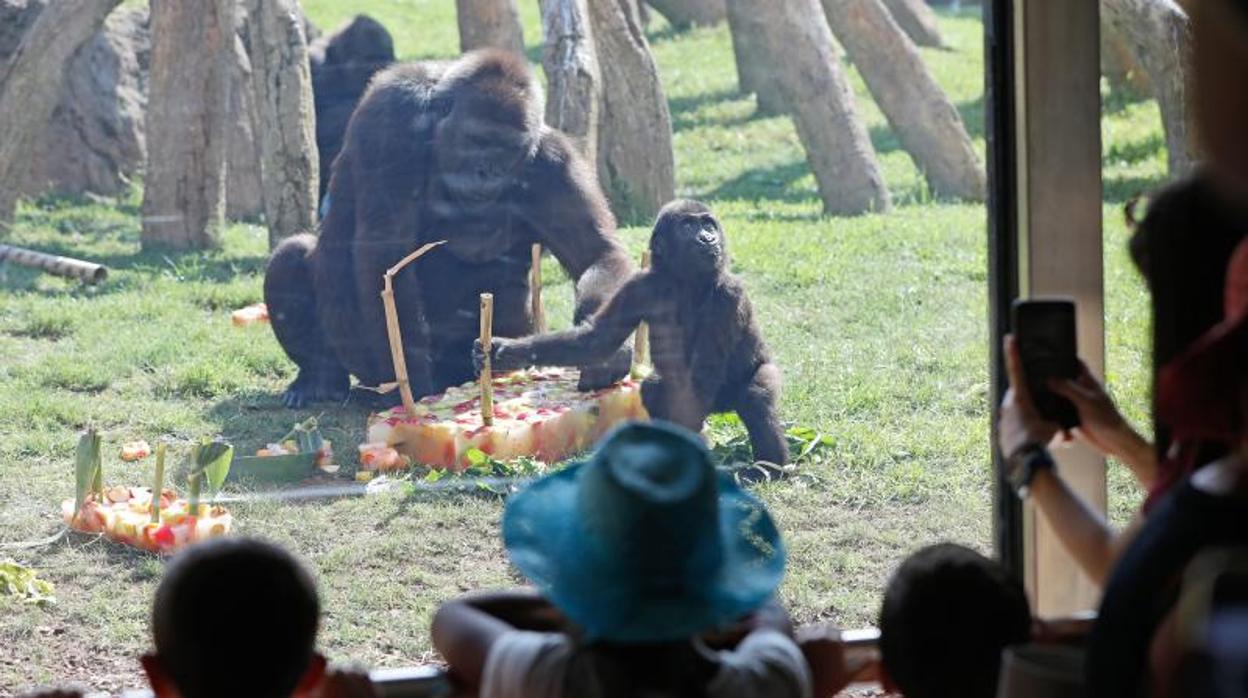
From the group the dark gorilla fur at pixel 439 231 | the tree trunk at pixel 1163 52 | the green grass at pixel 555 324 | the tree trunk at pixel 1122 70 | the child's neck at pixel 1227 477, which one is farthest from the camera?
the tree trunk at pixel 1122 70

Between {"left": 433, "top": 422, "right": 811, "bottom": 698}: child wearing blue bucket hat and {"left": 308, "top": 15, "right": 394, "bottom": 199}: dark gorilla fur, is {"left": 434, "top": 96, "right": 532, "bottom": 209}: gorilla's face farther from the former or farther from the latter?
{"left": 433, "top": 422, "right": 811, "bottom": 698}: child wearing blue bucket hat

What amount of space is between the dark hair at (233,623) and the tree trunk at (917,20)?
3.56 m

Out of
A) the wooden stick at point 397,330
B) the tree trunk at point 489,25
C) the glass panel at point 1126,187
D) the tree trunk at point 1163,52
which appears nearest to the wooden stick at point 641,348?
the wooden stick at point 397,330

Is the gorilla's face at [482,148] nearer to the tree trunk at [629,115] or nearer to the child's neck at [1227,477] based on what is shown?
the tree trunk at [629,115]

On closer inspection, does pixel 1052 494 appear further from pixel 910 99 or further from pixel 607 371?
Answer: pixel 910 99

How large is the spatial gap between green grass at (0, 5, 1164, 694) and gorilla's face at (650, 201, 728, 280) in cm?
19

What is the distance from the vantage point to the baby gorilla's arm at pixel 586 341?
11.9ft

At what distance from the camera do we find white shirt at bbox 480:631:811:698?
1202 mm

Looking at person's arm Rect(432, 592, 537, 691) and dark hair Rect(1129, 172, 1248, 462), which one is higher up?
dark hair Rect(1129, 172, 1248, 462)

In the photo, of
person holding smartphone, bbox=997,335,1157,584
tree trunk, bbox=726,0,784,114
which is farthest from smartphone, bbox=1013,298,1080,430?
tree trunk, bbox=726,0,784,114

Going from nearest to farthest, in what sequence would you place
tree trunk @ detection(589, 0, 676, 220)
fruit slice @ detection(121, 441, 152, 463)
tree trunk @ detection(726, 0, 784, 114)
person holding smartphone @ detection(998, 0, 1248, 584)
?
person holding smartphone @ detection(998, 0, 1248, 584) < fruit slice @ detection(121, 441, 152, 463) < tree trunk @ detection(589, 0, 676, 220) < tree trunk @ detection(726, 0, 784, 114)

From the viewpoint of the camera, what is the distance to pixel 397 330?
3742 millimetres

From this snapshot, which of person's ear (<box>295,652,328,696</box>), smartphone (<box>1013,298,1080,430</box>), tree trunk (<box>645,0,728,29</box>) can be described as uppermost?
tree trunk (<box>645,0,728,29</box>)

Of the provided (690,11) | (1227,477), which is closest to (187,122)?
(690,11)
